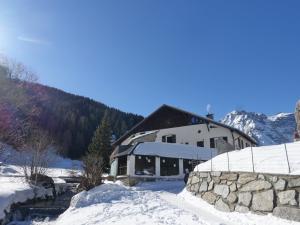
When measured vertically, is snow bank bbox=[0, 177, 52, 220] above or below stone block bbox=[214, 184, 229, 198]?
below

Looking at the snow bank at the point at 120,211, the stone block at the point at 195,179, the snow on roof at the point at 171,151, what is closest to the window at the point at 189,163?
the snow on roof at the point at 171,151

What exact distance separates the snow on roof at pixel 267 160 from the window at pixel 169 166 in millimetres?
12686

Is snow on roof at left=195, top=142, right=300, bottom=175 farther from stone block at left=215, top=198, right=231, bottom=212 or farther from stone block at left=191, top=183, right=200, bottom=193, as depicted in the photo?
stone block at left=191, top=183, right=200, bottom=193

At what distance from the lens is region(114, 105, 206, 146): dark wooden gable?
33.0 meters

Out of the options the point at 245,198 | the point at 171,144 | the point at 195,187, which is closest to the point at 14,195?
the point at 195,187

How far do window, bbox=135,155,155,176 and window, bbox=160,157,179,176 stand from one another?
2.79ft

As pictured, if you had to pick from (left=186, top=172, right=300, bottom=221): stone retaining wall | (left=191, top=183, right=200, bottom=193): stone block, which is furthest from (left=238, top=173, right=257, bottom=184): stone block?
(left=191, top=183, right=200, bottom=193): stone block

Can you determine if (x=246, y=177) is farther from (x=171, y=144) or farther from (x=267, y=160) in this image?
(x=171, y=144)

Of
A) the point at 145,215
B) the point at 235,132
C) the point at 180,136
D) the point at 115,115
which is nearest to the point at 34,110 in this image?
the point at 145,215

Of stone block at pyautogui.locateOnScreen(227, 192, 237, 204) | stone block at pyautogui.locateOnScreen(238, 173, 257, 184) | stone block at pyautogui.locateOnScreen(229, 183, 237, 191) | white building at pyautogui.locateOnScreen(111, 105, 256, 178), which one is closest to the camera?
stone block at pyautogui.locateOnScreen(238, 173, 257, 184)

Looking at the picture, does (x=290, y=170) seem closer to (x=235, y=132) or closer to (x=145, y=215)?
(x=145, y=215)

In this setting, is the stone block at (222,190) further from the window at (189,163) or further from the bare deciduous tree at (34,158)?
the window at (189,163)

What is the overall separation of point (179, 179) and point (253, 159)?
14807 millimetres

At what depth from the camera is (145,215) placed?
9.30m
